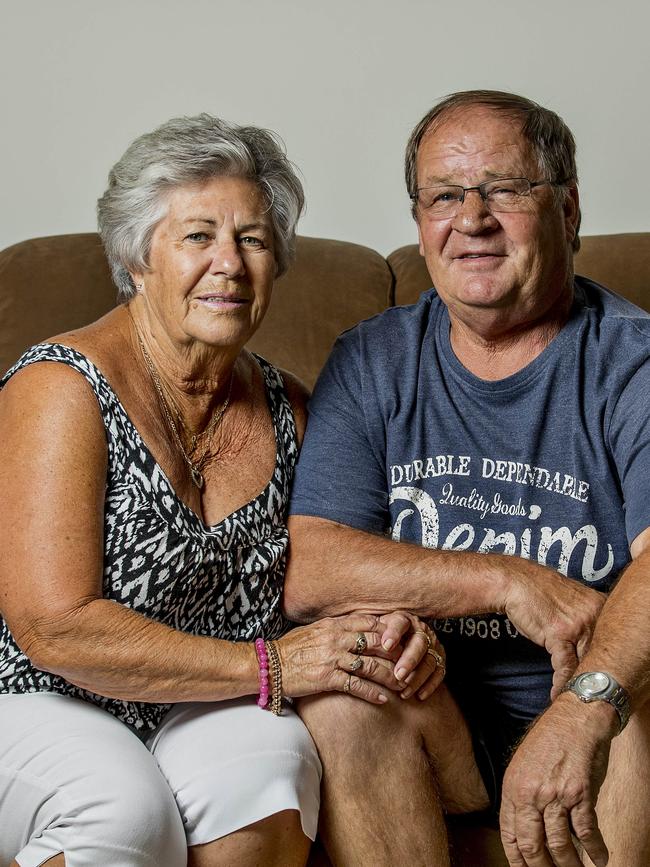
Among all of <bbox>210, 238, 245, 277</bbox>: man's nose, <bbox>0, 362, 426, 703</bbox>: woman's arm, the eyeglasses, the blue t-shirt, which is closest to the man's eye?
the eyeglasses

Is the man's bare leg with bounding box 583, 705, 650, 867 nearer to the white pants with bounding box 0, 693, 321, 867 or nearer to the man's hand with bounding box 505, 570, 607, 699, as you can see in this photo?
the man's hand with bounding box 505, 570, 607, 699

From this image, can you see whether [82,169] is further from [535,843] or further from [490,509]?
[535,843]

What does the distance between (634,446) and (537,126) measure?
54 cm

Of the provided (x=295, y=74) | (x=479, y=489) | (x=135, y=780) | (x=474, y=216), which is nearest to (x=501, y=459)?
(x=479, y=489)

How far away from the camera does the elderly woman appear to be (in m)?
1.37

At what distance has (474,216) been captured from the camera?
164cm

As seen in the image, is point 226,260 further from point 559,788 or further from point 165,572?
point 559,788

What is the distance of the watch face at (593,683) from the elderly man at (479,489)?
0.30 feet

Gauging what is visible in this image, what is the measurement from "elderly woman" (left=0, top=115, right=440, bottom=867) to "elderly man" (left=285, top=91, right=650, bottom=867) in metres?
0.07

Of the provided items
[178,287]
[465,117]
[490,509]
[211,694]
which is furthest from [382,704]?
[465,117]

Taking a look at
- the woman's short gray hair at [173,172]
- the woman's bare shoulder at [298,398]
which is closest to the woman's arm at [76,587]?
the woman's short gray hair at [173,172]

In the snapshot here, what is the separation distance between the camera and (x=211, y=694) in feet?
4.74

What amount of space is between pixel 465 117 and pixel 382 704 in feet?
3.02

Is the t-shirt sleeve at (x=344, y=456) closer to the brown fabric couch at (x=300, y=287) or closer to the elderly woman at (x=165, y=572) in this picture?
the elderly woman at (x=165, y=572)
